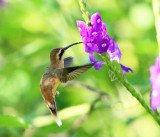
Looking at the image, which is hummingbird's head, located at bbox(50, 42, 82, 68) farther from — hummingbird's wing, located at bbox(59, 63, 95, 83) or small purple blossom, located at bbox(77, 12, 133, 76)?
small purple blossom, located at bbox(77, 12, 133, 76)

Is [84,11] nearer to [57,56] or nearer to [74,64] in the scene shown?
[57,56]

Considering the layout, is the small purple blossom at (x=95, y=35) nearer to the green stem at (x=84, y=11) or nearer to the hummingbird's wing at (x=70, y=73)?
the green stem at (x=84, y=11)

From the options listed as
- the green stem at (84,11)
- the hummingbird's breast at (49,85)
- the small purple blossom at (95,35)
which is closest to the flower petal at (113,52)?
the small purple blossom at (95,35)

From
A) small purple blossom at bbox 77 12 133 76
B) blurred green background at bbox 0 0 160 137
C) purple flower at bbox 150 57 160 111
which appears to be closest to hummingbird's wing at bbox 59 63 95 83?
small purple blossom at bbox 77 12 133 76

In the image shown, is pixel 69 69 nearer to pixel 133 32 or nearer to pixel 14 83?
pixel 14 83

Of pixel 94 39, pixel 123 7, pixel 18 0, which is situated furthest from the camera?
pixel 123 7

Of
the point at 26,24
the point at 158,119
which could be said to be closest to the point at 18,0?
the point at 26,24

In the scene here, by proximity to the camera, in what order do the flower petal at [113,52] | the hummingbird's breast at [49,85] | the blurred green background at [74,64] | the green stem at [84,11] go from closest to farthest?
1. the green stem at [84,11]
2. the flower petal at [113,52]
3. the hummingbird's breast at [49,85]
4. the blurred green background at [74,64]

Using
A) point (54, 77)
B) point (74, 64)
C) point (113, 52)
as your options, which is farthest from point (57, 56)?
point (74, 64)
